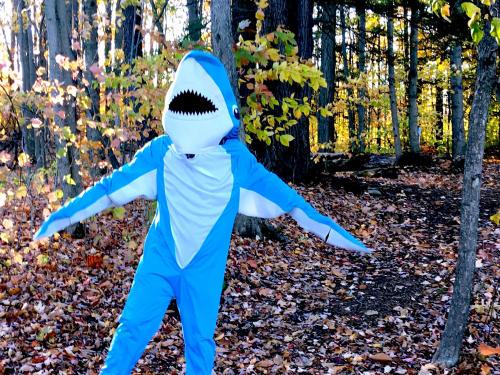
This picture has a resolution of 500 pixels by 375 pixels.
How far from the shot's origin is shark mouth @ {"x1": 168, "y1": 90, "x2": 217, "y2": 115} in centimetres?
305

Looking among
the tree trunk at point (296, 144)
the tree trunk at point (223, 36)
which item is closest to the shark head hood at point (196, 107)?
the tree trunk at point (223, 36)

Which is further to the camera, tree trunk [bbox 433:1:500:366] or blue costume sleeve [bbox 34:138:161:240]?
tree trunk [bbox 433:1:500:366]

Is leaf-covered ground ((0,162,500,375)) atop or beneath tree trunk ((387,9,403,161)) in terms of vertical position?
beneath

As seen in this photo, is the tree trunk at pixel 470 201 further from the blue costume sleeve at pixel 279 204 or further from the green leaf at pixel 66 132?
the green leaf at pixel 66 132

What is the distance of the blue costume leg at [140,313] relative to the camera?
2.93 m

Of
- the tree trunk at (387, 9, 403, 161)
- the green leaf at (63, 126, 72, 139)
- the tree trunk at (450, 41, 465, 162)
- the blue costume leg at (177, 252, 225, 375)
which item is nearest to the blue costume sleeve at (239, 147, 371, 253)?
the blue costume leg at (177, 252, 225, 375)

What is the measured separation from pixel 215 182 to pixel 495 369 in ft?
9.69

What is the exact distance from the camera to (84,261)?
20.1 feet

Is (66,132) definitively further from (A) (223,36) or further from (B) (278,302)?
(B) (278,302)

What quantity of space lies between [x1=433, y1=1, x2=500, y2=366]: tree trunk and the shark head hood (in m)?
2.10

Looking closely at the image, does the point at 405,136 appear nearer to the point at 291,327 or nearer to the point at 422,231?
the point at 422,231

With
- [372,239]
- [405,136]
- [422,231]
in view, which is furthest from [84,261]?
[405,136]

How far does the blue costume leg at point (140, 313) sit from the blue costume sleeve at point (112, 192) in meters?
0.39

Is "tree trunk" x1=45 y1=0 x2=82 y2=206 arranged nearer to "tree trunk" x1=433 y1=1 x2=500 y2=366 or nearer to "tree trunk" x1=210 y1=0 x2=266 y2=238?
"tree trunk" x1=210 y1=0 x2=266 y2=238
